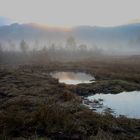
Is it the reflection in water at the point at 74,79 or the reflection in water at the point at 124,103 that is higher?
the reflection in water at the point at 124,103

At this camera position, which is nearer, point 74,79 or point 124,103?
point 124,103

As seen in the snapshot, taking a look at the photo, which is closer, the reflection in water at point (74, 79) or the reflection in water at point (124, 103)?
the reflection in water at point (124, 103)

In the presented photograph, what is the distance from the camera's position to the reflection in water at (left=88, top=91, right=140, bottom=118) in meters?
19.8

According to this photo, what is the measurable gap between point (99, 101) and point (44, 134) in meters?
11.4

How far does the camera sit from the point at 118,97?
Result: 26.5 m

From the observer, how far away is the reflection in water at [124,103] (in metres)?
19.8

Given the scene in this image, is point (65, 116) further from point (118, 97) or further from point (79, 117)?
point (118, 97)

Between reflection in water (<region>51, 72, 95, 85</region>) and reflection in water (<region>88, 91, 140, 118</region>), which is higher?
reflection in water (<region>88, 91, 140, 118</region>)

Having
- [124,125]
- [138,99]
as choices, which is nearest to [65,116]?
[124,125]

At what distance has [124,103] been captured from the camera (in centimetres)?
2320

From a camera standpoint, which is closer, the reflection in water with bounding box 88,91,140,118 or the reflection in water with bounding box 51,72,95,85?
the reflection in water with bounding box 88,91,140,118

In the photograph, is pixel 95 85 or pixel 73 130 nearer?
pixel 73 130

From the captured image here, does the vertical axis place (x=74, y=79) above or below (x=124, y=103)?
below

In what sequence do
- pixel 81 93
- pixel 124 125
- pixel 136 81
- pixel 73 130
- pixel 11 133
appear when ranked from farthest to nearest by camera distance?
pixel 136 81 → pixel 81 93 → pixel 124 125 → pixel 73 130 → pixel 11 133
